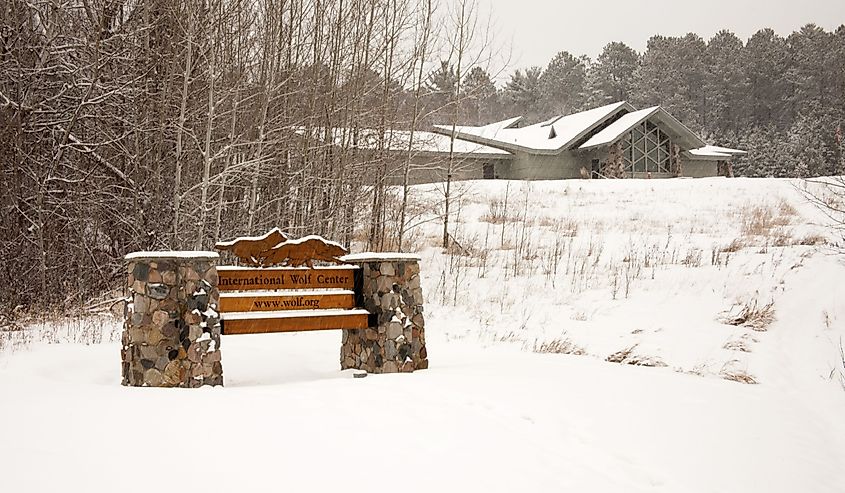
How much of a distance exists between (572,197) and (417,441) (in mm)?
19684

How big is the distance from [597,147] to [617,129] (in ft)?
3.94

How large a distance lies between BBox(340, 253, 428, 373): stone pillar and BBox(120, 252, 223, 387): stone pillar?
163cm

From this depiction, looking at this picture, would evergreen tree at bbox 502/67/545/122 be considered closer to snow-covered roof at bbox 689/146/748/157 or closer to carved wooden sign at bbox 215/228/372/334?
snow-covered roof at bbox 689/146/748/157

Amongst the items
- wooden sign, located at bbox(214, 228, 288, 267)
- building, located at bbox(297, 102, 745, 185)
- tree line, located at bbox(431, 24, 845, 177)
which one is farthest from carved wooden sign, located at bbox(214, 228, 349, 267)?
tree line, located at bbox(431, 24, 845, 177)

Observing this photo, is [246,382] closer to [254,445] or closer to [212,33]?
[254,445]

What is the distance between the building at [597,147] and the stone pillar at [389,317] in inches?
943

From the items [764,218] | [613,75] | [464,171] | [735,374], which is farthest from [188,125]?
[613,75]

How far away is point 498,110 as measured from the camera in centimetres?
6550

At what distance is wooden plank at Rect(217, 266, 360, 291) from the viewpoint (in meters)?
5.90

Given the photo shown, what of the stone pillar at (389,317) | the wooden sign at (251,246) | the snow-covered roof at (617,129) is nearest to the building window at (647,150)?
the snow-covered roof at (617,129)

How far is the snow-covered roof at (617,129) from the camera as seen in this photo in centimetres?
2977

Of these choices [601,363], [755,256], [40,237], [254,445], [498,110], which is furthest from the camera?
[498,110]

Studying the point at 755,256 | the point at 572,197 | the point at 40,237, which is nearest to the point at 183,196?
the point at 40,237

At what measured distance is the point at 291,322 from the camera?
597cm
